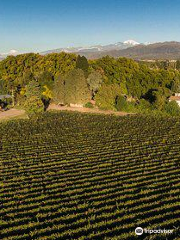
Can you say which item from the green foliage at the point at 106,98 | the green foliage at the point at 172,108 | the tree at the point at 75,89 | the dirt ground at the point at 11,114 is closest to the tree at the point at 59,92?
the tree at the point at 75,89

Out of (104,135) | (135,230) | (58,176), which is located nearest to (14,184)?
(58,176)

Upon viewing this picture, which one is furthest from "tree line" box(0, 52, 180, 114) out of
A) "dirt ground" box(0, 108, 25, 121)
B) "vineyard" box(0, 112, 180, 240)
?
"vineyard" box(0, 112, 180, 240)

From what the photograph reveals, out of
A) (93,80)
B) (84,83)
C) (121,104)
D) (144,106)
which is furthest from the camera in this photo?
(93,80)

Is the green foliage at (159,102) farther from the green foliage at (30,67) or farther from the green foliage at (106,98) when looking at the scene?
the green foliage at (30,67)

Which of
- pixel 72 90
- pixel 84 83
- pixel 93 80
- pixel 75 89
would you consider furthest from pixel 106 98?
pixel 93 80

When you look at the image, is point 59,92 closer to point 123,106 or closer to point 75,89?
point 75,89

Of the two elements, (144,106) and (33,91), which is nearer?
(33,91)

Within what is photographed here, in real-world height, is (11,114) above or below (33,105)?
below

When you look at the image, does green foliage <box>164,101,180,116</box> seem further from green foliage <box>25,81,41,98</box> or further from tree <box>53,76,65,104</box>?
green foliage <box>25,81,41,98</box>
